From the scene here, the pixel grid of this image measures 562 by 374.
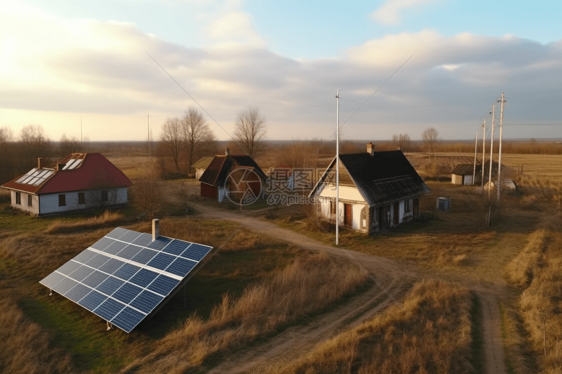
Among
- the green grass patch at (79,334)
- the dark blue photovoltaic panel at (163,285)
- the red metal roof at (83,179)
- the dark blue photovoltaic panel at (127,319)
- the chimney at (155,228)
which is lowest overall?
the green grass patch at (79,334)

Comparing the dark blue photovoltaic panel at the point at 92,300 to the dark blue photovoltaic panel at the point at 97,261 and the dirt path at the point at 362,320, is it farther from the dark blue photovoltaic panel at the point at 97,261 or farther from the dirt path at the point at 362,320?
the dirt path at the point at 362,320

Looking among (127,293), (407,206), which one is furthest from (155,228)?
(407,206)

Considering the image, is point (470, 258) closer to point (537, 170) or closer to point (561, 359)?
point (561, 359)

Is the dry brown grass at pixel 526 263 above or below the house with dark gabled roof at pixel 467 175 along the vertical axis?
below

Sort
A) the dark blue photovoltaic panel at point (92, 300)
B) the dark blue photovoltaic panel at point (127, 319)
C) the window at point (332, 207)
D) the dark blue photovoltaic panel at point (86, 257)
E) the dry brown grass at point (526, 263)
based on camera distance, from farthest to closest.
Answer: the window at point (332, 207) < the dry brown grass at point (526, 263) < the dark blue photovoltaic panel at point (86, 257) < the dark blue photovoltaic panel at point (92, 300) < the dark blue photovoltaic panel at point (127, 319)

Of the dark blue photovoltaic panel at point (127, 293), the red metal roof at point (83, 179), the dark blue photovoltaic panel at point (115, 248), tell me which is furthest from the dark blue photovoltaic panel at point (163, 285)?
the red metal roof at point (83, 179)

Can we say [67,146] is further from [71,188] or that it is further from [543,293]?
[543,293]

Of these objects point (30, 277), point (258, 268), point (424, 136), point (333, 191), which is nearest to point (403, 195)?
point (333, 191)
